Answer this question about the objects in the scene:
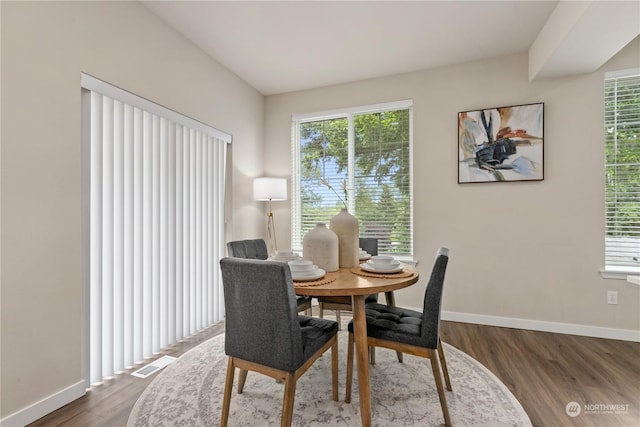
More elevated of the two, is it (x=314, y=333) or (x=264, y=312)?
(x=264, y=312)

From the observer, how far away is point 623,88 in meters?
2.75

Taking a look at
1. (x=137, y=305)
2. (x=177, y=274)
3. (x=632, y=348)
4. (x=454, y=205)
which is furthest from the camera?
(x=454, y=205)

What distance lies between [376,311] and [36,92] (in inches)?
92.3

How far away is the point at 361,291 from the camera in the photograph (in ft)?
4.97

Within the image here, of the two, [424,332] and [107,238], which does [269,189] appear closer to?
[107,238]

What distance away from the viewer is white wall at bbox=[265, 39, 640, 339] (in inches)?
109

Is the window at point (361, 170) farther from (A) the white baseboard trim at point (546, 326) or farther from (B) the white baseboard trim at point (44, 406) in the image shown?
(B) the white baseboard trim at point (44, 406)

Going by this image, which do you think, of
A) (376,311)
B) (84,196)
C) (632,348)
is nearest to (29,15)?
(84,196)

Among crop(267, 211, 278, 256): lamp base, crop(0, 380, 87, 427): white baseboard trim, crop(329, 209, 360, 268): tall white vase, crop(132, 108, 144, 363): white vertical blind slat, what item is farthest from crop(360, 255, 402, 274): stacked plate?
crop(267, 211, 278, 256): lamp base

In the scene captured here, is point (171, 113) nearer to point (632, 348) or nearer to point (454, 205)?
point (454, 205)

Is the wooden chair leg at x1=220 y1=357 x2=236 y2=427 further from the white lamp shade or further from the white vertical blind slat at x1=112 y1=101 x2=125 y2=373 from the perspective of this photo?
the white lamp shade

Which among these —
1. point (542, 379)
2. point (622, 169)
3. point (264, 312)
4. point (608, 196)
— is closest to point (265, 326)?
point (264, 312)

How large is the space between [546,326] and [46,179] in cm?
410

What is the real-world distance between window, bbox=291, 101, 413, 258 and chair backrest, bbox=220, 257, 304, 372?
1.99 m
